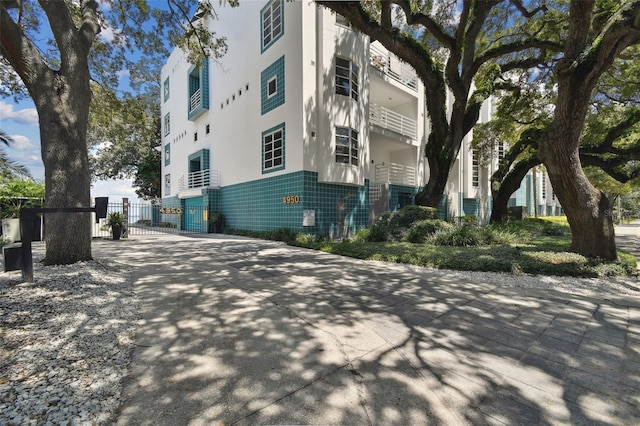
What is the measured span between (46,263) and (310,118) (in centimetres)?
959

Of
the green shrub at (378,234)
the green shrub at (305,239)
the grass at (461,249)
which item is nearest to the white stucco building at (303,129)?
the green shrub at (305,239)

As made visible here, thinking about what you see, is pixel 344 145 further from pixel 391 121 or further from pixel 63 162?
pixel 63 162

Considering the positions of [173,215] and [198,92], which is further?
[173,215]

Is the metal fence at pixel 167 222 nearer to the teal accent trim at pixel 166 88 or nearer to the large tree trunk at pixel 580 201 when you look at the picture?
the teal accent trim at pixel 166 88

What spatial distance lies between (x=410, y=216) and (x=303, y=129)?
5.74 m

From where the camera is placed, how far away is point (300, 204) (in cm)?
1201

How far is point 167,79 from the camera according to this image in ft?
84.2

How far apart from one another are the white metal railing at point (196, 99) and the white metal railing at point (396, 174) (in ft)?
42.7

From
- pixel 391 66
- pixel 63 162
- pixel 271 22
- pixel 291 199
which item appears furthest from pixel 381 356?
pixel 391 66

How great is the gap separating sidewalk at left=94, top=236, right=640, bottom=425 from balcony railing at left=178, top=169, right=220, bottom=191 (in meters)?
14.0

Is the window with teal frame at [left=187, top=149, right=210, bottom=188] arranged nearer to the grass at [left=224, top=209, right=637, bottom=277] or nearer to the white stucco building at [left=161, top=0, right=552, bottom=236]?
the white stucco building at [left=161, top=0, right=552, bottom=236]

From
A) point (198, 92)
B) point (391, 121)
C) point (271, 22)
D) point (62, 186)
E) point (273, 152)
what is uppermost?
point (271, 22)

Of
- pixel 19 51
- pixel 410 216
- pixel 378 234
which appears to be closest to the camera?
pixel 19 51

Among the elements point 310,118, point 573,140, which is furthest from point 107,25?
point 573,140
